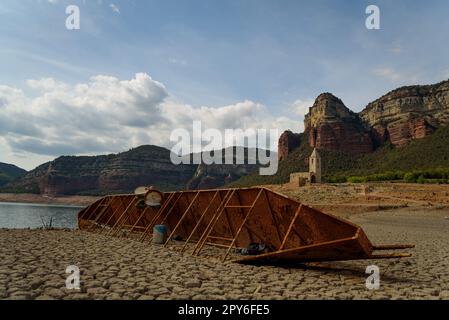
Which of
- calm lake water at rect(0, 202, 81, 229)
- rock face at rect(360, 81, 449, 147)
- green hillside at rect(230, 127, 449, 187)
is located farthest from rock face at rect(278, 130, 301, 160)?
calm lake water at rect(0, 202, 81, 229)

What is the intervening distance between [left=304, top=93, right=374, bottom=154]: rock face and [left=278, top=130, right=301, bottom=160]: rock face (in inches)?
242

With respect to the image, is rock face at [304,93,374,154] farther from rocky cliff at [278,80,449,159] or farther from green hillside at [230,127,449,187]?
green hillside at [230,127,449,187]

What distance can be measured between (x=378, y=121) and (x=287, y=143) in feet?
114

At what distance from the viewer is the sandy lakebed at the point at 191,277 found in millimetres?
6848

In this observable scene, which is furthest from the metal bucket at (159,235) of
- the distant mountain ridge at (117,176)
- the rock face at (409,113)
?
the distant mountain ridge at (117,176)

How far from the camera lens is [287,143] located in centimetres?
14225

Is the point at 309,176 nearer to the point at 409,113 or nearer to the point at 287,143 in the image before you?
the point at 409,113

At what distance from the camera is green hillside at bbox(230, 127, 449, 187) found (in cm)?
8506

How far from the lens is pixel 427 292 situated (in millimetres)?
7633

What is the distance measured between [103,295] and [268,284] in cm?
345

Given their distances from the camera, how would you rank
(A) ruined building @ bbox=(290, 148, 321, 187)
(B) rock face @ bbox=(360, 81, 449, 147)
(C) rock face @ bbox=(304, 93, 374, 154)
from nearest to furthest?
(A) ruined building @ bbox=(290, 148, 321, 187)
(B) rock face @ bbox=(360, 81, 449, 147)
(C) rock face @ bbox=(304, 93, 374, 154)

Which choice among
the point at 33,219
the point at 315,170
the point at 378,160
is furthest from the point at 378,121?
the point at 33,219

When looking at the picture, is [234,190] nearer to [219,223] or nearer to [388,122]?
[219,223]
